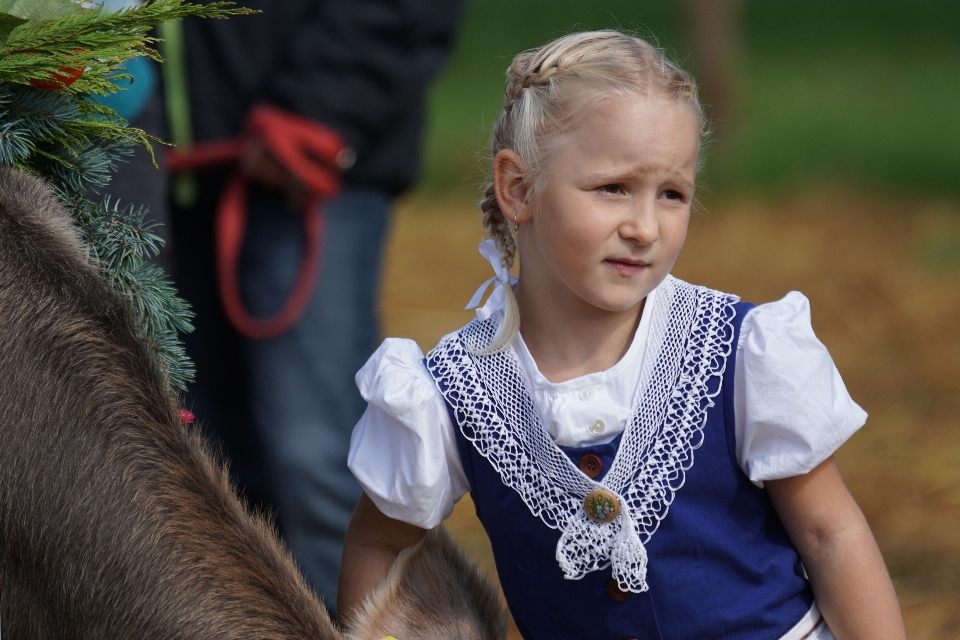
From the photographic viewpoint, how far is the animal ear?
1.25 m

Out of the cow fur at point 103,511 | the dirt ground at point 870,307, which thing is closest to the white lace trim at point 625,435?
the cow fur at point 103,511

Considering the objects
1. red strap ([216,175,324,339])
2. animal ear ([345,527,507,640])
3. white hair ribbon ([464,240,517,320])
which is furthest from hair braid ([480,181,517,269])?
A: red strap ([216,175,324,339])

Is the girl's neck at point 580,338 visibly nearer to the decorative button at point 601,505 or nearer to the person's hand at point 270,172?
the decorative button at point 601,505

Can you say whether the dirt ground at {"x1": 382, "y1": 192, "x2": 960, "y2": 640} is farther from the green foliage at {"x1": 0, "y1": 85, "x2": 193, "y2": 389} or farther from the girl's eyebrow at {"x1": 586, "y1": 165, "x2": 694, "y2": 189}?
the green foliage at {"x1": 0, "y1": 85, "x2": 193, "y2": 389}

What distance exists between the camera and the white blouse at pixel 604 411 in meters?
1.25

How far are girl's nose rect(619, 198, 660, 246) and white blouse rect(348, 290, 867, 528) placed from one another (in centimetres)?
14

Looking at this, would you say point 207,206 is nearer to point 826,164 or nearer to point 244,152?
point 244,152

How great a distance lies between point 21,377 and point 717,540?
757mm

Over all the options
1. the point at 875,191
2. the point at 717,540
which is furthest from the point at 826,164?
the point at 717,540

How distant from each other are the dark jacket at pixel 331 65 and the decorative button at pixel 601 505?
1.35 meters

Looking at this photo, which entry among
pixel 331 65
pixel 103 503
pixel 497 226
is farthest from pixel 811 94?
pixel 103 503

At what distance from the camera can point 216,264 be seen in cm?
263

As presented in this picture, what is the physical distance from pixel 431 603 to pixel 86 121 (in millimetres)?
648

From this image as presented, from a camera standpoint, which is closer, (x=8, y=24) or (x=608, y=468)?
(x=8, y=24)
